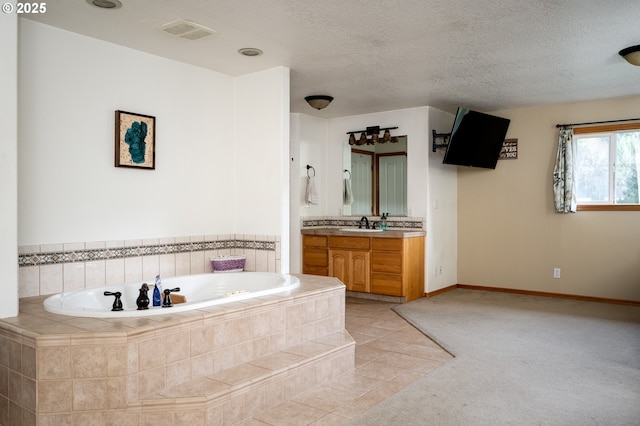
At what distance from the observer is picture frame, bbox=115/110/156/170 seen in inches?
143

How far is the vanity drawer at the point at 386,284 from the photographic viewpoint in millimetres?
5613

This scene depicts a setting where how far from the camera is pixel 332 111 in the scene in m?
6.25

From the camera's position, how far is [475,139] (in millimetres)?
5770

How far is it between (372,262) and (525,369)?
261cm

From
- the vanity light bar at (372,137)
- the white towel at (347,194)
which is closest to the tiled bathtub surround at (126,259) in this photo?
the white towel at (347,194)

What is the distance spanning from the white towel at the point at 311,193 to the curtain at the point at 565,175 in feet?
9.80

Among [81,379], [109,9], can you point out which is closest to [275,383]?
[81,379]

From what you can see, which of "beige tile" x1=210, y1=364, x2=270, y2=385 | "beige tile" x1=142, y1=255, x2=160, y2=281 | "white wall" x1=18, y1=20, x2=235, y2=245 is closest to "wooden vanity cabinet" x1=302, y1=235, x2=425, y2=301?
"white wall" x1=18, y1=20, x2=235, y2=245

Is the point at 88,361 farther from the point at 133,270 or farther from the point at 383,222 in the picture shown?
the point at 383,222

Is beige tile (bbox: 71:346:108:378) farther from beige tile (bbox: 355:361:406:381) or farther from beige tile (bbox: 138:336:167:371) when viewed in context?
beige tile (bbox: 355:361:406:381)

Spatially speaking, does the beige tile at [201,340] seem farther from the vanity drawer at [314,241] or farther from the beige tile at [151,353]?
the vanity drawer at [314,241]

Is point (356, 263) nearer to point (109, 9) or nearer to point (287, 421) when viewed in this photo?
point (287, 421)

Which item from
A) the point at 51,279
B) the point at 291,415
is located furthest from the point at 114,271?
the point at 291,415

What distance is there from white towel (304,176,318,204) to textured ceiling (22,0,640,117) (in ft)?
5.18
